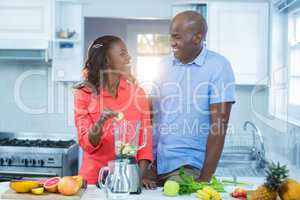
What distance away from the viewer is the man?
2.08 meters

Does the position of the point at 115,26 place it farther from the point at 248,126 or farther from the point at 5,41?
the point at 248,126

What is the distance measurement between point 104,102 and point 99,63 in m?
0.19

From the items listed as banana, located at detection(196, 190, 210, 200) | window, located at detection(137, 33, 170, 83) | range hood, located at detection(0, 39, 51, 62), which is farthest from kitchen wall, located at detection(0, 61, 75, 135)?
banana, located at detection(196, 190, 210, 200)

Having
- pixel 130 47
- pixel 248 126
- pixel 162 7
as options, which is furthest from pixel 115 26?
pixel 248 126

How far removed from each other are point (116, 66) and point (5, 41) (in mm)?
1854

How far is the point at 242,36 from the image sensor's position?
3.58 meters

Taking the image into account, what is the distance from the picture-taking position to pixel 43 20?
3.67 meters

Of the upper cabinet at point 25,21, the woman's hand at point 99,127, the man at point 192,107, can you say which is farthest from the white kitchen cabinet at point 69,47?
the woman's hand at point 99,127

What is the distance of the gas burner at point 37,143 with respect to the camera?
12.0 ft

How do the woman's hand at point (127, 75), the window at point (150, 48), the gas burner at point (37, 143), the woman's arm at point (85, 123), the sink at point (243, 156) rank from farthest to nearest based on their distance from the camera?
the window at point (150, 48)
the gas burner at point (37, 143)
the sink at point (243, 156)
the woman's hand at point (127, 75)
the woman's arm at point (85, 123)

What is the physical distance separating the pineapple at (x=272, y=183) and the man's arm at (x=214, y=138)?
18.2 inches

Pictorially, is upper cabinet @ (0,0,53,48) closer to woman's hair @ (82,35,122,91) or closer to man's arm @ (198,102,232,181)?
woman's hair @ (82,35,122,91)

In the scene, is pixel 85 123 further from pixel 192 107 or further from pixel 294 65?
pixel 294 65

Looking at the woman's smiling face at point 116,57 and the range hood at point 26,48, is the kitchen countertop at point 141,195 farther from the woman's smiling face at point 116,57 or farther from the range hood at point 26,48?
the range hood at point 26,48
